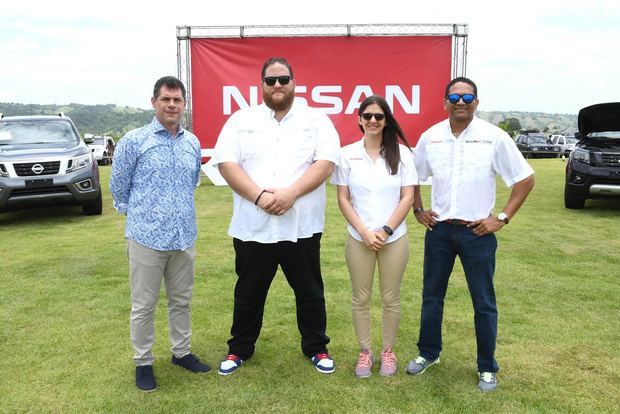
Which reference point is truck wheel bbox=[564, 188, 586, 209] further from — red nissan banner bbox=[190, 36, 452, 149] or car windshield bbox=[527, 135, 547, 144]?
car windshield bbox=[527, 135, 547, 144]

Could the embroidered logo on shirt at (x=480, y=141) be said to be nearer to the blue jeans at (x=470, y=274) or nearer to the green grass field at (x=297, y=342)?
the blue jeans at (x=470, y=274)

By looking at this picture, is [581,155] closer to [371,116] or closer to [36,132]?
[371,116]

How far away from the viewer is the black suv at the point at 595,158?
Answer: 30.6 feet

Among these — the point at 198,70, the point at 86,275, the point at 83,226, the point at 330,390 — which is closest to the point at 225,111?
the point at 198,70

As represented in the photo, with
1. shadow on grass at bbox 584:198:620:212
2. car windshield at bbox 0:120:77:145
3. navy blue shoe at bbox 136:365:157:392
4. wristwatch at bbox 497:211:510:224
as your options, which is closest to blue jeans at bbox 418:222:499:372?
wristwatch at bbox 497:211:510:224

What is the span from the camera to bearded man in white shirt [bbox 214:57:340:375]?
129 inches

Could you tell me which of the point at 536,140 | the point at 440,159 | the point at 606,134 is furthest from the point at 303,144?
the point at 536,140

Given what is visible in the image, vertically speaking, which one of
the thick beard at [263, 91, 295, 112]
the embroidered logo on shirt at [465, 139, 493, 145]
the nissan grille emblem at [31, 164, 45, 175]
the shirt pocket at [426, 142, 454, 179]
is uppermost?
the thick beard at [263, 91, 295, 112]

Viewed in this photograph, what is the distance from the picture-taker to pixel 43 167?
8.85 metres

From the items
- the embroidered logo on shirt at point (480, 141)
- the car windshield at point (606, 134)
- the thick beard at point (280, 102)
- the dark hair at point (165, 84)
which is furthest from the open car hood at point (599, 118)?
the dark hair at point (165, 84)

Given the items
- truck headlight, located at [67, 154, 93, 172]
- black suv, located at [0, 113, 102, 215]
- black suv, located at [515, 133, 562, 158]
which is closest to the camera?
black suv, located at [0, 113, 102, 215]

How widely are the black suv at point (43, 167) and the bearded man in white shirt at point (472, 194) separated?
742 centimetres

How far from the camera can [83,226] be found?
348 inches

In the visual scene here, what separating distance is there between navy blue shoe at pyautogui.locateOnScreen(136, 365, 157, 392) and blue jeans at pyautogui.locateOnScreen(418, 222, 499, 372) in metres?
1.73
